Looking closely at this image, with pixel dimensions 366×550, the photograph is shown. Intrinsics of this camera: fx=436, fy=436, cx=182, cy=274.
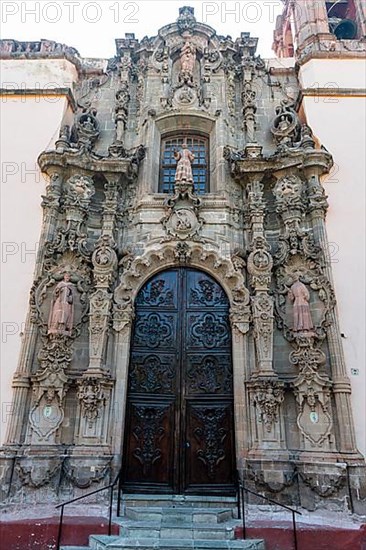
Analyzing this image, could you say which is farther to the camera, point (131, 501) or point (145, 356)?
point (145, 356)

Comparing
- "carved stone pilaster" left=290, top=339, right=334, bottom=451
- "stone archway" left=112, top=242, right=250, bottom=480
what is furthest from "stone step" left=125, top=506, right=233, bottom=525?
"carved stone pilaster" left=290, top=339, right=334, bottom=451

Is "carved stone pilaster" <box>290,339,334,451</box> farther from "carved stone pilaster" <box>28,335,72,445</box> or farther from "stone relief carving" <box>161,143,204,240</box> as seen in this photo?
"carved stone pilaster" <box>28,335,72,445</box>

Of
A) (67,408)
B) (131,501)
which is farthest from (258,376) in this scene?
(67,408)

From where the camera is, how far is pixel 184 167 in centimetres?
1044

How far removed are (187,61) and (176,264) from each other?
20.3ft

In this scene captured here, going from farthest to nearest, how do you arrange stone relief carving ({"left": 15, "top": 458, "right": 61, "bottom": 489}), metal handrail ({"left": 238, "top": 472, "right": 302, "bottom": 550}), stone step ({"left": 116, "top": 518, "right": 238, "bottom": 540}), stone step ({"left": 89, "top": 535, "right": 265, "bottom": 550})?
stone relief carving ({"left": 15, "top": 458, "right": 61, "bottom": 489}) < stone step ({"left": 116, "top": 518, "right": 238, "bottom": 540}) < metal handrail ({"left": 238, "top": 472, "right": 302, "bottom": 550}) < stone step ({"left": 89, "top": 535, "right": 265, "bottom": 550})

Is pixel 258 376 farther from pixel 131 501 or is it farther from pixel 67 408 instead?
pixel 67 408

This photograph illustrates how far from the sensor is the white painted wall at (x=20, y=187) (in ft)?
29.8

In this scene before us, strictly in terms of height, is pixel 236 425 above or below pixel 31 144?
below

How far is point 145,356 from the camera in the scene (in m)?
9.21

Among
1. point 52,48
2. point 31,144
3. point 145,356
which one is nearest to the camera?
point 145,356

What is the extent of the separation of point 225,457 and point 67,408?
3.24 metres

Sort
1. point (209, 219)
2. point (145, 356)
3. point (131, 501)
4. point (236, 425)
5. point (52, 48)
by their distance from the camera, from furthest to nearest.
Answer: point (52, 48)
point (209, 219)
point (145, 356)
point (236, 425)
point (131, 501)

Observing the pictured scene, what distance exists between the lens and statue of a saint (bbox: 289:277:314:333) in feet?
28.5
